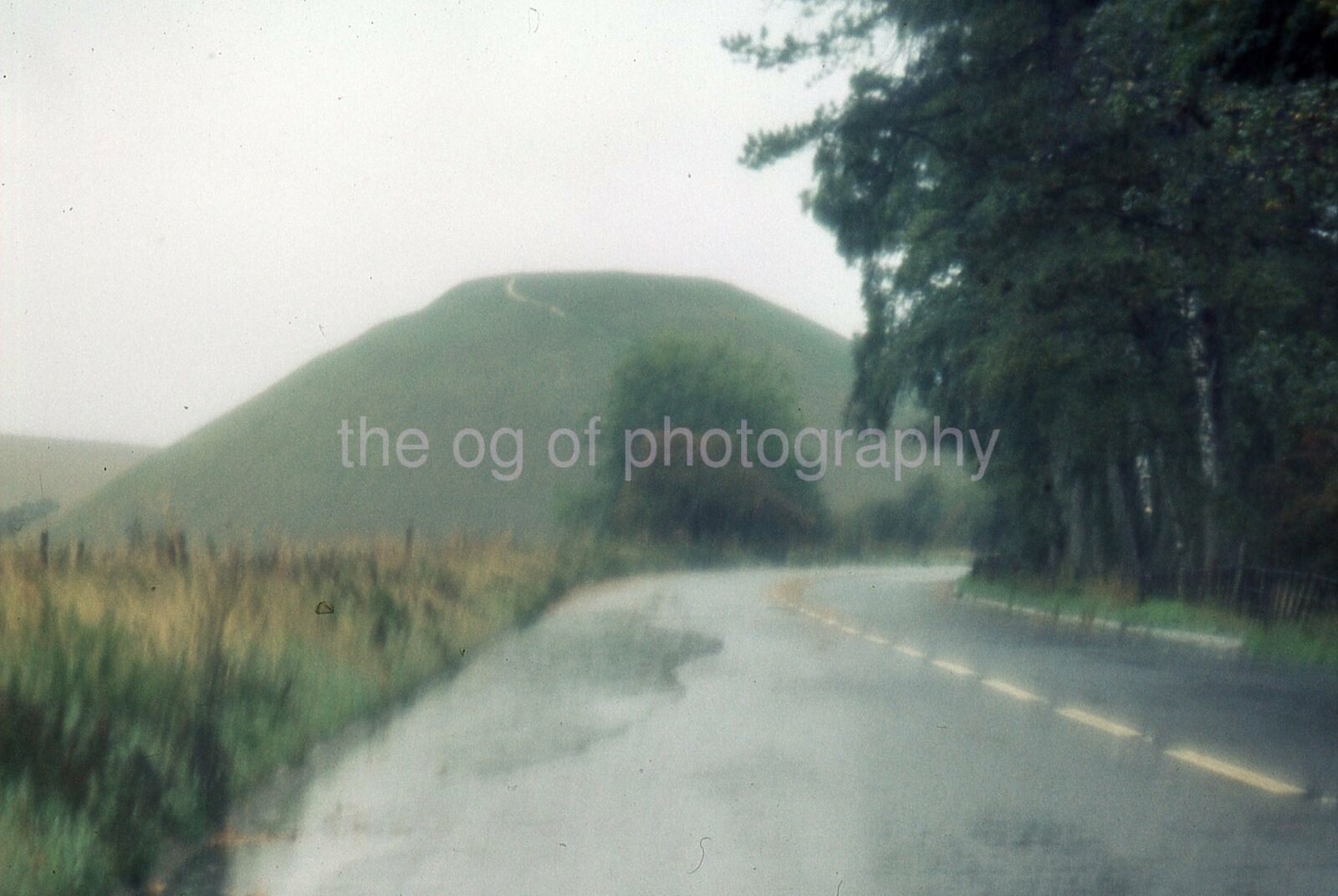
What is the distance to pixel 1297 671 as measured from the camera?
1639cm

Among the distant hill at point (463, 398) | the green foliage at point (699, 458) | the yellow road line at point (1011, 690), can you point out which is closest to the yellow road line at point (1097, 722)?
the yellow road line at point (1011, 690)

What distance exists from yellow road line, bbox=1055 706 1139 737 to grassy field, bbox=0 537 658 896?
5.00 meters

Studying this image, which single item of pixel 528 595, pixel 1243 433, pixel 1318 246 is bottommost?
pixel 528 595

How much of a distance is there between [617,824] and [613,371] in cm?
8243

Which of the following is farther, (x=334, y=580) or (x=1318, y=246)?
(x=1318, y=246)

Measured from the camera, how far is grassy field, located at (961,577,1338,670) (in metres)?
18.4

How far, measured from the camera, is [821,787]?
880 centimetres

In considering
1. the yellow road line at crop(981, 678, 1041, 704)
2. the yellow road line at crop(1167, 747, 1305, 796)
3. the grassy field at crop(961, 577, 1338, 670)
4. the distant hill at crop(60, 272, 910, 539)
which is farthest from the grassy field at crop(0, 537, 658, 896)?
the distant hill at crop(60, 272, 910, 539)

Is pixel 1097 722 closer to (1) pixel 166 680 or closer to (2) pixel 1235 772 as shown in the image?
(2) pixel 1235 772

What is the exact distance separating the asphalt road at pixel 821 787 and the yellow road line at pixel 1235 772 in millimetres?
25

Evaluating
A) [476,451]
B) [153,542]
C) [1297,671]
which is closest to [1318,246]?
[1297,671]

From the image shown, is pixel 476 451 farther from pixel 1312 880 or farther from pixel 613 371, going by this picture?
pixel 1312 880

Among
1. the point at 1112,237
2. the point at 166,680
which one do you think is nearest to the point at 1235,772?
the point at 166,680

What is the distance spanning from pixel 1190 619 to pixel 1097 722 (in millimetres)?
11240
